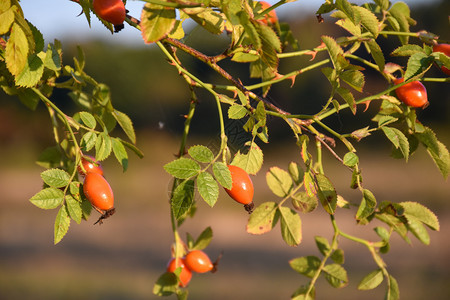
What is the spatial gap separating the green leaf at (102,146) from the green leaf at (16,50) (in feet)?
0.49

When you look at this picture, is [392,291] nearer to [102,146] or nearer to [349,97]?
[349,97]

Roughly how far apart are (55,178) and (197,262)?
1.12ft

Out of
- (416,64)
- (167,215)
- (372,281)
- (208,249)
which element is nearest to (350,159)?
(416,64)

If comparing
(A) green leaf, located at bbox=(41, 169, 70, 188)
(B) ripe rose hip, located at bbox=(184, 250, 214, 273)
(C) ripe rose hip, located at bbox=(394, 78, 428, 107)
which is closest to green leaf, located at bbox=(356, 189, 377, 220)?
(C) ripe rose hip, located at bbox=(394, 78, 428, 107)

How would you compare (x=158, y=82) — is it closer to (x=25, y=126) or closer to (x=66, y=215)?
(x=25, y=126)

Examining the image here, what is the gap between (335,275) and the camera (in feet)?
2.87

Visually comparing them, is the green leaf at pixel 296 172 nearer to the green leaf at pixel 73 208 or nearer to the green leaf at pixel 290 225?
the green leaf at pixel 290 225

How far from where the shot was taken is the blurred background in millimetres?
5156

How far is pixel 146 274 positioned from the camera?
571 cm

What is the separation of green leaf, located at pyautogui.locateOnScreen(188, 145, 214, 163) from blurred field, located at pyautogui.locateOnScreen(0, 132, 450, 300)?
4.24 m

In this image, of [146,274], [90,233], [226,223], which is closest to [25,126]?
[90,233]

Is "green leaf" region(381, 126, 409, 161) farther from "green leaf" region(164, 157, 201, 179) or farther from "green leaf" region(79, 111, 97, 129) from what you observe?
"green leaf" region(79, 111, 97, 129)

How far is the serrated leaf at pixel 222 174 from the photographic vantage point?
2.15 feet

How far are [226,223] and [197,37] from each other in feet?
22.6
